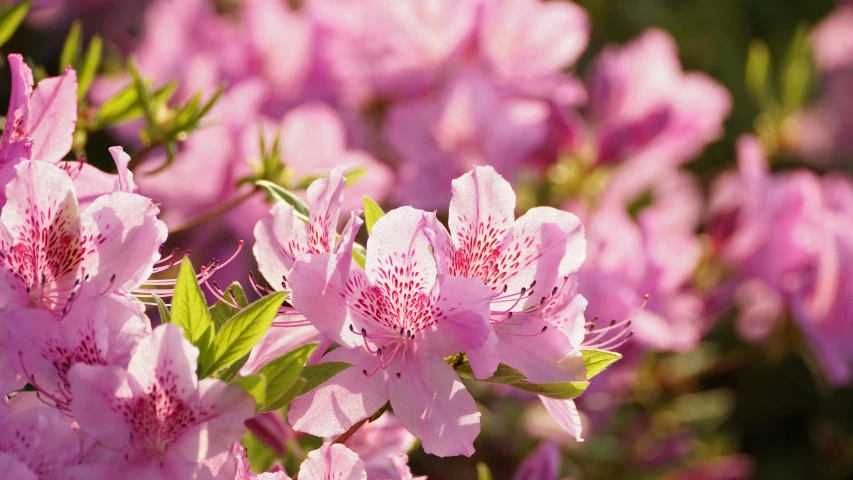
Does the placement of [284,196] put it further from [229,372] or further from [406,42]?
[406,42]

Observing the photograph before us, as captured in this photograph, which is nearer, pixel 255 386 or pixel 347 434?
pixel 255 386

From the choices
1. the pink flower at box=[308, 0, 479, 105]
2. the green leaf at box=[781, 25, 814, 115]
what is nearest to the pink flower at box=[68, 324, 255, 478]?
the pink flower at box=[308, 0, 479, 105]

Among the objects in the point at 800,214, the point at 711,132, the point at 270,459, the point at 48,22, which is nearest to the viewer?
the point at 270,459

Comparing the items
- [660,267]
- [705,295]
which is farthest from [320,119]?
[705,295]

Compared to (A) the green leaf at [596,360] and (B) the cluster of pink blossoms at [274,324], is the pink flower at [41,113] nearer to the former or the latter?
(B) the cluster of pink blossoms at [274,324]

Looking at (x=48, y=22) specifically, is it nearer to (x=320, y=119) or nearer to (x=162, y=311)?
(x=320, y=119)

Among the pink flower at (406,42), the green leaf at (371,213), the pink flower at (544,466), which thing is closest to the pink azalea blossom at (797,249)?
the pink flower at (406,42)

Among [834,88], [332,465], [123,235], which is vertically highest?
[123,235]

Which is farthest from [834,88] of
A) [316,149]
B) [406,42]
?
[316,149]
